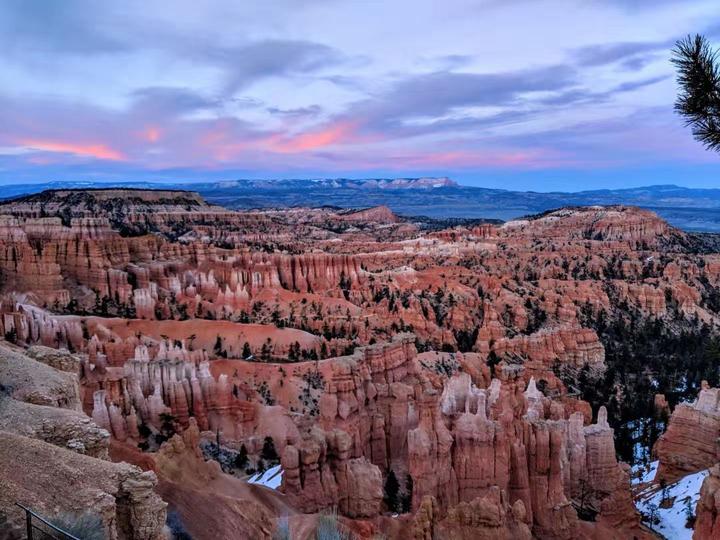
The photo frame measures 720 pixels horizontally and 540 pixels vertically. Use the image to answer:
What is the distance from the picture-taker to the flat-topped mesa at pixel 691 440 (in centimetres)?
2089

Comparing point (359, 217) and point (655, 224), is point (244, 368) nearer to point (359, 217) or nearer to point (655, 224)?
point (655, 224)

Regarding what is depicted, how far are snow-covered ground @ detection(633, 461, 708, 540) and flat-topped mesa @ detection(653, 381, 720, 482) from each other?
704 millimetres

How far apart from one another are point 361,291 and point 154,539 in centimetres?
4376

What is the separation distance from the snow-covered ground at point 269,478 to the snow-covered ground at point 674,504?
11485mm

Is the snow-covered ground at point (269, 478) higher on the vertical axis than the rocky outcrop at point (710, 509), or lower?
lower

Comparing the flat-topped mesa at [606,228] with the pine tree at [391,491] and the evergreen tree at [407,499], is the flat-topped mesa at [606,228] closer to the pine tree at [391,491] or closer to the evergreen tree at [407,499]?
the evergreen tree at [407,499]

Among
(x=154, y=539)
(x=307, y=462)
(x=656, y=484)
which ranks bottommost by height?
(x=656, y=484)

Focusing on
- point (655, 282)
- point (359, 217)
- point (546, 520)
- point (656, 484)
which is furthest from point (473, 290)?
point (359, 217)

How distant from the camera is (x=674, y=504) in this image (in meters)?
19.3

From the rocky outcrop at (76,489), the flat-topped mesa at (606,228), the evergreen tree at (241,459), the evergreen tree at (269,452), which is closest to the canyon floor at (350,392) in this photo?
the rocky outcrop at (76,489)

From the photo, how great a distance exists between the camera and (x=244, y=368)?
29062 millimetres

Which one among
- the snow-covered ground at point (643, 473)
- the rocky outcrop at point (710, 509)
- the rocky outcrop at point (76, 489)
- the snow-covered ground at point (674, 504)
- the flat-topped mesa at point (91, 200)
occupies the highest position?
the flat-topped mesa at point (91, 200)

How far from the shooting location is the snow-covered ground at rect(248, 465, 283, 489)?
16625mm

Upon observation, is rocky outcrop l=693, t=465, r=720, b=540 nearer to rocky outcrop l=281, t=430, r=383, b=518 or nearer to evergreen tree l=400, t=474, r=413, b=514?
evergreen tree l=400, t=474, r=413, b=514
